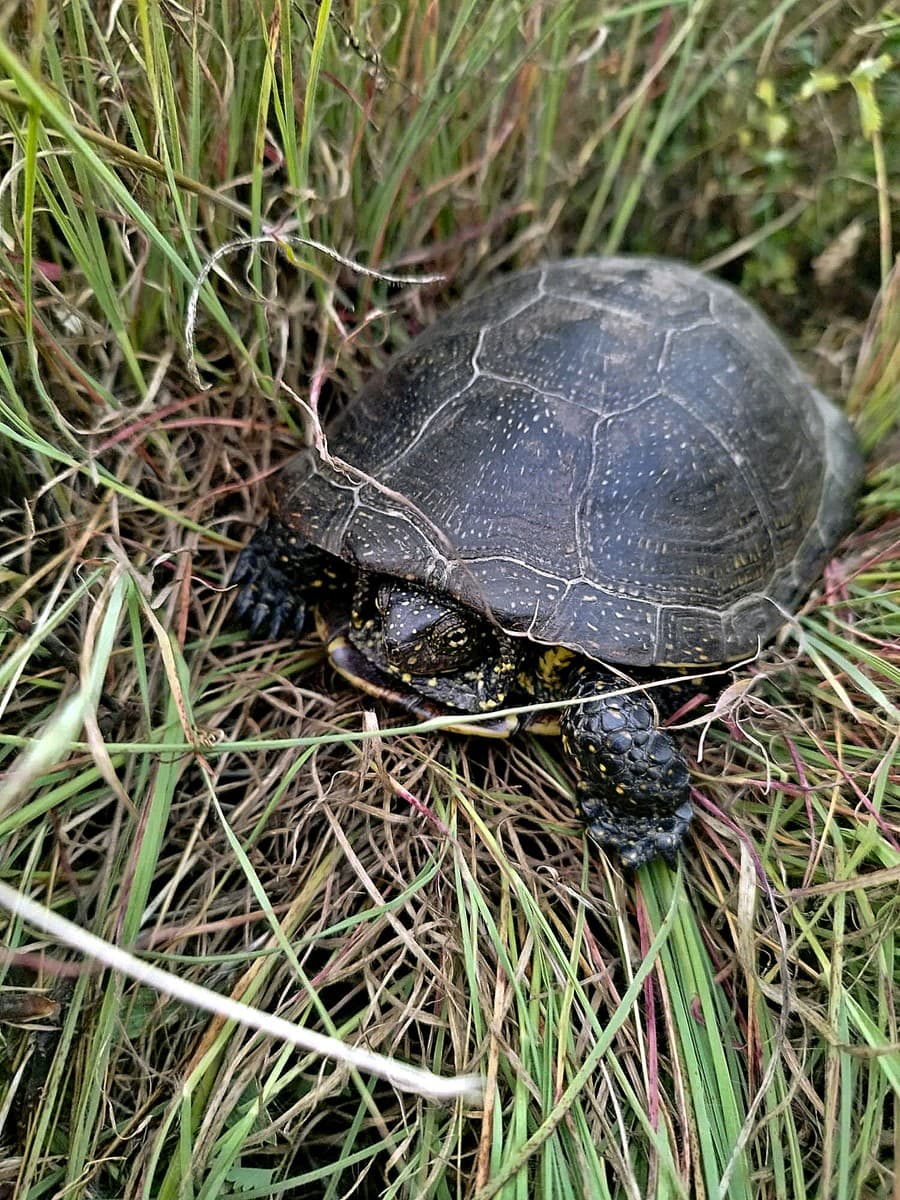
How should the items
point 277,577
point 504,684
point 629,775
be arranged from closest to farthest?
point 629,775
point 504,684
point 277,577

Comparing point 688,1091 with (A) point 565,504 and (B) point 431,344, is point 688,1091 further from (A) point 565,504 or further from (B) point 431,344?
(B) point 431,344

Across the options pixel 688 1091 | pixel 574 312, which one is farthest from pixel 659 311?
pixel 688 1091

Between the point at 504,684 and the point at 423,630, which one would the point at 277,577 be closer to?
the point at 423,630

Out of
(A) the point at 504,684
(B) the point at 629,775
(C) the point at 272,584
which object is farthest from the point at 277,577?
(B) the point at 629,775

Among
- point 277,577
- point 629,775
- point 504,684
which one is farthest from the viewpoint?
point 277,577

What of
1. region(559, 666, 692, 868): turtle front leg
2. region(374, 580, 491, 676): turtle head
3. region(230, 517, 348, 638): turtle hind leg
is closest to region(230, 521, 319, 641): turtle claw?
region(230, 517, 348, 638): turtle hind leg

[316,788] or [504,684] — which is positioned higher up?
[504,684]

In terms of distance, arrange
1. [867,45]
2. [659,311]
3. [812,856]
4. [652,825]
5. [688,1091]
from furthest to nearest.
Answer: [867,45], [659,311], [652,825], [812,856], [688,1091]
